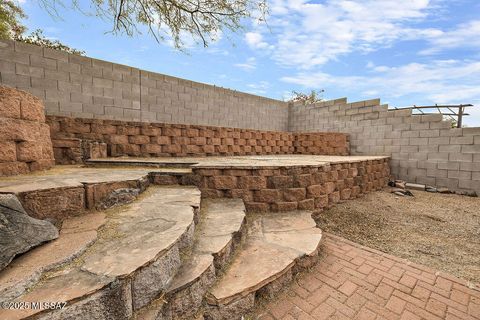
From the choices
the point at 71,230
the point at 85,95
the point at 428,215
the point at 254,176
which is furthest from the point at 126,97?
the point at 428,215

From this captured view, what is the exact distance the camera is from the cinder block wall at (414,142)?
576 centimetres

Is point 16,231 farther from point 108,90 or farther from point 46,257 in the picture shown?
point 108,90

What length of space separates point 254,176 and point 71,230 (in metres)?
2.36

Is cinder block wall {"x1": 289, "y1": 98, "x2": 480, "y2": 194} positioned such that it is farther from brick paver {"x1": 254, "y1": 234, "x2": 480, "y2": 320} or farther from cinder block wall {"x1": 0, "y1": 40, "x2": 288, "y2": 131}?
brick paver {"x1": 254, "y1": 234, "x2": 480, "y2": 320}

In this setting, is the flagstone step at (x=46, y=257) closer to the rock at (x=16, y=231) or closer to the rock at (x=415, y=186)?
the rock at (x=16, y=231)

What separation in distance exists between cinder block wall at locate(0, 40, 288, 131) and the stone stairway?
421cm

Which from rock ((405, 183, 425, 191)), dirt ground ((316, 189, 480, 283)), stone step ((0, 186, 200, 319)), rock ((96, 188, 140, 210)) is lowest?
dirt ground ((316, 189, 480, 283))

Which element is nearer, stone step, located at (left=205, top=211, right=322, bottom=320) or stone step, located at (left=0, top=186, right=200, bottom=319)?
stone step, located at (left=0, top=186, right=200, bottom=319)

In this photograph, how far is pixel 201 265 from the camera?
5.17 feet

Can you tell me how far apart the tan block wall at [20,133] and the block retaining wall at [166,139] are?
1369 millimetres

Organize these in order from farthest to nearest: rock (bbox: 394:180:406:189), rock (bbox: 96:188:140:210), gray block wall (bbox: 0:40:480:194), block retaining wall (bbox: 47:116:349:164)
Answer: rock (bbox: 394:180:406:189)
gray block wall (bbox: 0:40:480:194)
block retaining wall (bbox: 47:116:349:164)
rock (bbox: 96:188:140:210)

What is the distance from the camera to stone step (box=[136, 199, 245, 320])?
1303mm

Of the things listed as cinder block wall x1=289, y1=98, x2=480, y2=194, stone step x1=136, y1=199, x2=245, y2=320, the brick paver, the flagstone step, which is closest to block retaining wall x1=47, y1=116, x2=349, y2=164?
cinder block wall x1=289, y1=98, x2=480, y2=194

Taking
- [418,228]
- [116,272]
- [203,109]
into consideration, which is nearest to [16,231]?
[116,272]
